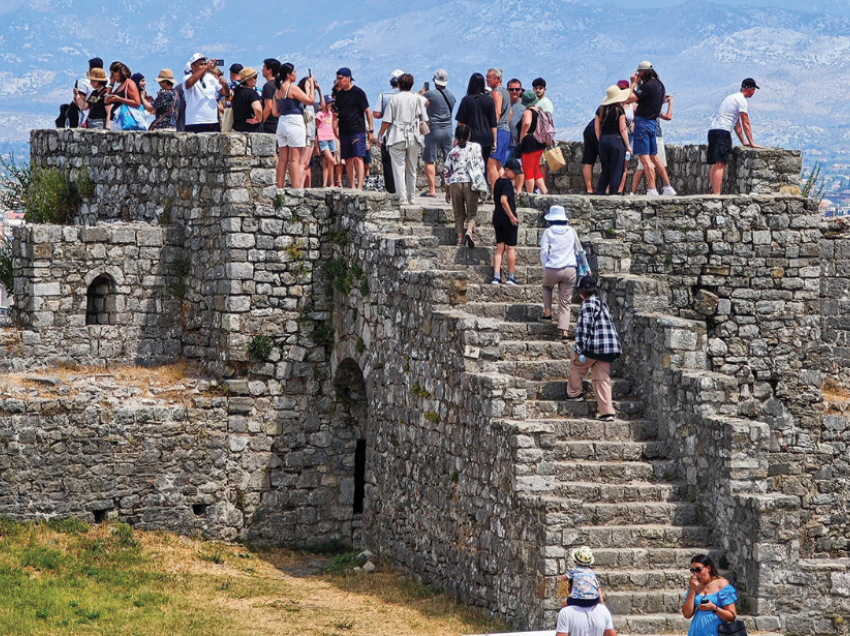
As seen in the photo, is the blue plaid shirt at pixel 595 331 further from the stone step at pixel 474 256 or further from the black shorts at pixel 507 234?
the stone step at pixel 474 256

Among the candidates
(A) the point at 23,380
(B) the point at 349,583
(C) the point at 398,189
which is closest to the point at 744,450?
(B) the point at 349,583

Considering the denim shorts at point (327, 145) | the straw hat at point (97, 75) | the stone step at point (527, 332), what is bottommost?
the stone step at point (527, 332)

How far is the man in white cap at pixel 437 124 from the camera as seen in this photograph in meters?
32.1

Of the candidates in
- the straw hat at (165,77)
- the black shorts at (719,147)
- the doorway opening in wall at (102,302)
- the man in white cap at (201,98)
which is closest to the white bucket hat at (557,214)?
the black shorts at (719,147)

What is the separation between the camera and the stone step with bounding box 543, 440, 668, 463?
2514cm

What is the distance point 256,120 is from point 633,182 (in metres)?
5.73

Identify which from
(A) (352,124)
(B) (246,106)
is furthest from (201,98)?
(A) (352,124)

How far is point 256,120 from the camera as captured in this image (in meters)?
31.6

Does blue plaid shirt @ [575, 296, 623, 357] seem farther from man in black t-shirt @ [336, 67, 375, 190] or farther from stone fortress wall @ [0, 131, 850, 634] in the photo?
man in black t-shirt @ [336, 67, 375, 190]

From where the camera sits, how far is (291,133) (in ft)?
102

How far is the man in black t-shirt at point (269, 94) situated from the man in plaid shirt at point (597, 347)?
7686 mm

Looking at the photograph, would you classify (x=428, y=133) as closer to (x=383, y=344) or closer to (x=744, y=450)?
(x=383, y=344)

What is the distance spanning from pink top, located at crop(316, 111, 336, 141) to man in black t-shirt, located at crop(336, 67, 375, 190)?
1311mm

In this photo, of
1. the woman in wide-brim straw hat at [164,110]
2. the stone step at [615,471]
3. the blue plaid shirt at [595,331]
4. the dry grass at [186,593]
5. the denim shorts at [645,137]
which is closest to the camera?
the dry grass at [186,593]
